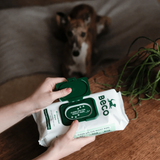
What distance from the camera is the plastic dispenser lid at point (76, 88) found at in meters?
0.58

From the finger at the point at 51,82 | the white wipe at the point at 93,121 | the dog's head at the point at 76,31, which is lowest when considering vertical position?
the white wipe at the point at 93,121

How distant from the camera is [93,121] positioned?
0.54 meters

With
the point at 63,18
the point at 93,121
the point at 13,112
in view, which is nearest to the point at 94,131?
the point at 93,121

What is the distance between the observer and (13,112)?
579mm

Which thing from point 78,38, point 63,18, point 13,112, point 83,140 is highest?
point 63,18

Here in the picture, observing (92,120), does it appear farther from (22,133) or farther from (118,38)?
(118,38)

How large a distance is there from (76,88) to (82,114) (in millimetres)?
92

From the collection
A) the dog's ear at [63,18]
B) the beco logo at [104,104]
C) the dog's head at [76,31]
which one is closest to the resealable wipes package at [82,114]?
the beco logo at [104,104]

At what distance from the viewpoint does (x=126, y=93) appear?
694 millimetres

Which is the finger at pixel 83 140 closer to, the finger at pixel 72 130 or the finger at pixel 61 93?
the finger at pixel 72 130

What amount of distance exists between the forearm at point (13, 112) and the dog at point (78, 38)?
0.69 m

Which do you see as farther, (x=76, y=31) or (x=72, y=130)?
(x=76, y=31)

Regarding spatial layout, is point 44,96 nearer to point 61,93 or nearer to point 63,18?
point 61,93

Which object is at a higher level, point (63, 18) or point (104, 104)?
point (63, 18)
